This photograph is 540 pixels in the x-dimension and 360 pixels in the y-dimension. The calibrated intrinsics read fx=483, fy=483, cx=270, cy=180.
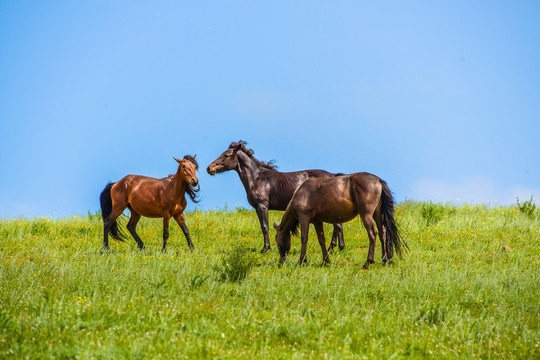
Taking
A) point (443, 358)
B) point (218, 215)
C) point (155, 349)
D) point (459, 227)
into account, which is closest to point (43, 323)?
point (155, 349)

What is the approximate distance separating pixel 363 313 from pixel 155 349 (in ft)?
10.7

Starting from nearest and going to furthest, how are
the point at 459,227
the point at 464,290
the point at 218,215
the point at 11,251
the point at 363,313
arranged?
the point at 363,313 < the point at 464,290 < the point at 11,251 < the point at 459,227 < the point at 218,215

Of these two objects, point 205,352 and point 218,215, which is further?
point 218,215

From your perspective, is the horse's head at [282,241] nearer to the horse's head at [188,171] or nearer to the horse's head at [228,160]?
the horse's head at [188,171]

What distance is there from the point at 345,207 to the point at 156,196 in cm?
520

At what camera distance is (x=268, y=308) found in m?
7.13

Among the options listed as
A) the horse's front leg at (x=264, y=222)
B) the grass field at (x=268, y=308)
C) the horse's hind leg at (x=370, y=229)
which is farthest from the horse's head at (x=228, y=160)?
the horse's hind leg at (x=370, y=229)

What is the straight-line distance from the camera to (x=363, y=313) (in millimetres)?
7152

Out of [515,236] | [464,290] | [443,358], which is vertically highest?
[515,236]

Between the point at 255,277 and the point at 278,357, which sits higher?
the point at 255,277

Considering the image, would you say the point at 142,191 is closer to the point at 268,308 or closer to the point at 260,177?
the point at 260,177

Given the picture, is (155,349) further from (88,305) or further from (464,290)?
(464,290)

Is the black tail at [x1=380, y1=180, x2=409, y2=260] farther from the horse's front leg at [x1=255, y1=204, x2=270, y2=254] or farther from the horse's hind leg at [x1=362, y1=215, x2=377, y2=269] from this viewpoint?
the horse's front leg at [x1=255, y1=204, x2=270, y2=254]

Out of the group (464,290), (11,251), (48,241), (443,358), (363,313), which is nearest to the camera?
(443,358)
